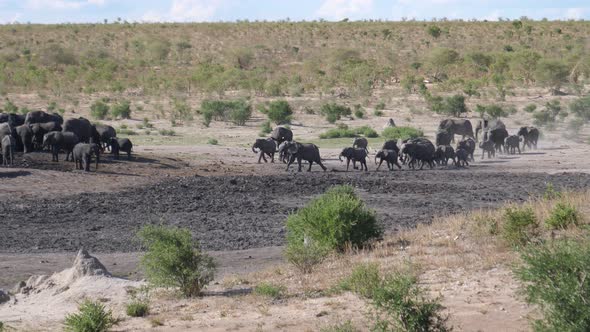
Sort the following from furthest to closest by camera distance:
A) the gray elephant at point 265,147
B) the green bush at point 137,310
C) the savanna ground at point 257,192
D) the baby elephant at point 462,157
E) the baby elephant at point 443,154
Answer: the gray elephant at point 265,147, the baby elephant at point 443,154, the baby elephant at point 462,157, the savanna ground at point 257,192, the green bush at point 137,310

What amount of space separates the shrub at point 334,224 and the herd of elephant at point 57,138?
528 inches

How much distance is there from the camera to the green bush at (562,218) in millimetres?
15703

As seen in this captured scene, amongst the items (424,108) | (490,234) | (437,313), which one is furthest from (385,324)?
(424,108)

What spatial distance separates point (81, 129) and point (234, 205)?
920 centimetres

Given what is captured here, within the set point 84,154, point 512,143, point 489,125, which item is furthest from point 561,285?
point 489,125

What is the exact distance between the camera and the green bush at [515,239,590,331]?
9.70 meters

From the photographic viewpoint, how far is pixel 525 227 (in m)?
15.6

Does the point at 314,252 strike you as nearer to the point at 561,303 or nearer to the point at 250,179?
the point at 561,303

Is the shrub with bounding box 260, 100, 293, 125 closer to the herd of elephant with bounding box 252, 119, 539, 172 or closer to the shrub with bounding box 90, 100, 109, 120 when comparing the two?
the shrub with bounding box 90, 100, 109, 120

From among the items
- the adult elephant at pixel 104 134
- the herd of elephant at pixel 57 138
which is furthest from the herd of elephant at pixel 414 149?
the herd of elephant at pixel 57 138

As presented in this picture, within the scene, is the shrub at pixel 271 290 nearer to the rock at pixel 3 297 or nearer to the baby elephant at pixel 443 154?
the rock at pixel 3 297

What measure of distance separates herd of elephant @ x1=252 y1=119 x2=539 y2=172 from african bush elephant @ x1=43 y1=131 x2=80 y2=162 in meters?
5.87

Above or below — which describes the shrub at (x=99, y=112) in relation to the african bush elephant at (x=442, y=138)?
below

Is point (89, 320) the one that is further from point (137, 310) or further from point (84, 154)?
point (84, 154)
